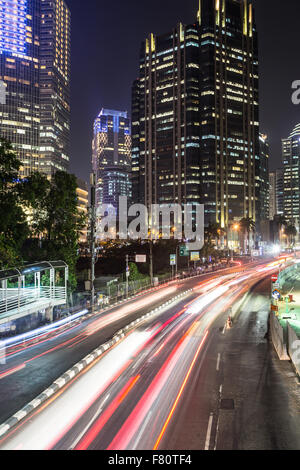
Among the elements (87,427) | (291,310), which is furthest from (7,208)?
(291,310)

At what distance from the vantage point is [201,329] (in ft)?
98.1

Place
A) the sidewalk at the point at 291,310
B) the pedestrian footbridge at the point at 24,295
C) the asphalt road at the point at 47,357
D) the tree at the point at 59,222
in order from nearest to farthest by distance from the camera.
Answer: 1. the asphalt road at the point at 47,357
2. the pedestrian footbridge at the point at 24,295
3. the sidewalk at the point at 291,310
4. the tree at the point at 59,222

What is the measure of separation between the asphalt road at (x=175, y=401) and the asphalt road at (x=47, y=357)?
59.4 inches

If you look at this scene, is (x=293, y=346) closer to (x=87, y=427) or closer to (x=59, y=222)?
(x=87, y=427)

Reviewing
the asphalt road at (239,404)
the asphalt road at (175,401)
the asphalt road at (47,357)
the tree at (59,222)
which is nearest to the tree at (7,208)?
the asphalt road at (47,357)

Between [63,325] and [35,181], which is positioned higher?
[35,181]

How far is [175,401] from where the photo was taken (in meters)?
15.3

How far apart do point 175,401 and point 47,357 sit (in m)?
9.78

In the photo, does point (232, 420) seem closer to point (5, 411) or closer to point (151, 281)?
point (5, 411)

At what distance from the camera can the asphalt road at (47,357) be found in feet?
53.7

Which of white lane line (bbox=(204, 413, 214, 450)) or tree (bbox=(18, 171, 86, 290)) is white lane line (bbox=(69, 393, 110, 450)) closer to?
white lane line (bbox=(204, 413, 214, 450))

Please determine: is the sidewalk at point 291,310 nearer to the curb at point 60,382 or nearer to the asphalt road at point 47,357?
the curb at point 60,382
